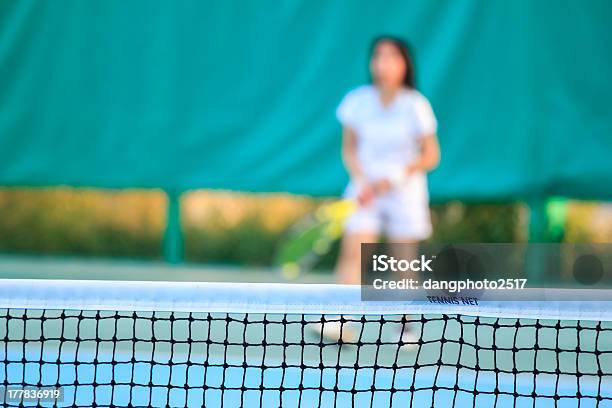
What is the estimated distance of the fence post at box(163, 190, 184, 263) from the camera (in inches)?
259

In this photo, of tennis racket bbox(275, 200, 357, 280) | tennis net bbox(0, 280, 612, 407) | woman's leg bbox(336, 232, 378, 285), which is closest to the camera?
tennis net bbox(0, 280, 612, 407)

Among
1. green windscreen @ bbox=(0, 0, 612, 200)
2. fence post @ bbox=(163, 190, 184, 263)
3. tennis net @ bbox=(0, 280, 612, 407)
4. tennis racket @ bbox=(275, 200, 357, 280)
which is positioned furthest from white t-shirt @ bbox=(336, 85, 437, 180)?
fence post @ bbox=(163, 190, 184, 263)

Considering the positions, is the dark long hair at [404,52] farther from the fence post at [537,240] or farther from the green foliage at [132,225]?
the green foliage at [132,225]

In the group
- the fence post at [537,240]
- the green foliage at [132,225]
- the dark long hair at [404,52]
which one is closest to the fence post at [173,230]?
the green foliage at [132,225]

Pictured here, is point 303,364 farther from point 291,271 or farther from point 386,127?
point 291,271

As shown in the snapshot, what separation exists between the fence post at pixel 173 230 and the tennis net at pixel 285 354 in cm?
144

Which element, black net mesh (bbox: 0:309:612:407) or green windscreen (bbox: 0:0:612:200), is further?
green windscreen (bbox: 0:0:612:200)

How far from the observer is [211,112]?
6.45 meters

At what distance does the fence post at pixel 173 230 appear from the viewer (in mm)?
6566

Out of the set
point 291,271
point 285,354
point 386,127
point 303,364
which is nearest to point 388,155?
point 386,127

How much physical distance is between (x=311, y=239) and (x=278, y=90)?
104 cm

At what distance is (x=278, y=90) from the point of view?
634cm

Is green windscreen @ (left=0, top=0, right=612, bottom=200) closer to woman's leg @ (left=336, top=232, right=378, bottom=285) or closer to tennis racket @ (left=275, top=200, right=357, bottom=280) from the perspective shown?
tennis racket @ (left=275, top=200, right=357, bottom=280)

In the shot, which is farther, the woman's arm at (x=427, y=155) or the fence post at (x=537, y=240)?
the fence post at (x=537, y=240)
